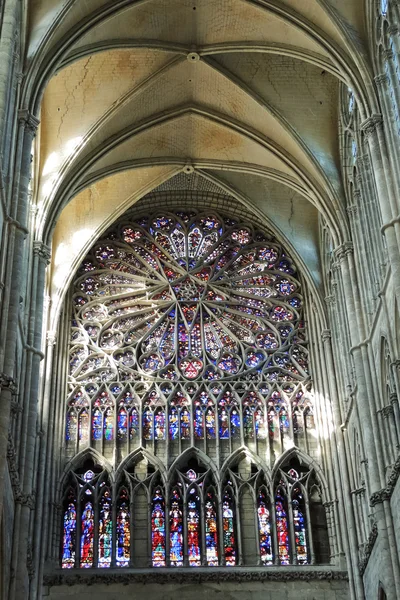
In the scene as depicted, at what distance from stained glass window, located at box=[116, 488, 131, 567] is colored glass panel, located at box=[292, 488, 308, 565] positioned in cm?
383

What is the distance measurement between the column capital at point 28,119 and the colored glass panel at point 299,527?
1066cm

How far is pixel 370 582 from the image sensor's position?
2094 cm

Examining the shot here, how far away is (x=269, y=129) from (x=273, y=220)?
3.56 metres

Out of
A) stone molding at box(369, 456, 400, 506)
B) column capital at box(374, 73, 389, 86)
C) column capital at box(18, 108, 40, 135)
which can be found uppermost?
column capital at box(374, 73, 389, 86)

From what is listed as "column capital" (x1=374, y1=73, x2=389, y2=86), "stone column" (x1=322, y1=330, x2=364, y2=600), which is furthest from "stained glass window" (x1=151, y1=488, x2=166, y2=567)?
"column capital" (x1=374, y1=73, x2=389, y2=86)

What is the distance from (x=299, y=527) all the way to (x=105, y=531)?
4462 millimetres

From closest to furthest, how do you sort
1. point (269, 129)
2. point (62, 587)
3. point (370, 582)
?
point (370, 582) → point (62, 587) → point (269, 129)

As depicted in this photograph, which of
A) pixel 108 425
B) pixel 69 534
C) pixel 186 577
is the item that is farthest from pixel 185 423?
pixel 186 577

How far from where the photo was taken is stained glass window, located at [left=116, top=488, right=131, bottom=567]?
2341cm

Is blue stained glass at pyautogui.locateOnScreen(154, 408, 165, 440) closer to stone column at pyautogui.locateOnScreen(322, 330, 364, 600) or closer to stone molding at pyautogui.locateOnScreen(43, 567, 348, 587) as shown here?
stone molding at pyautogui.locateOnScreen(43, 567, 348, 587)

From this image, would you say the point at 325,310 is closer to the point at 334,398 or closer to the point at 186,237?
the point at 334,398

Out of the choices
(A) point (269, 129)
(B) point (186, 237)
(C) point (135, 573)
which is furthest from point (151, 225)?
(C) point (135, 573)

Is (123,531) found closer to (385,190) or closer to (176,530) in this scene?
(176,530)

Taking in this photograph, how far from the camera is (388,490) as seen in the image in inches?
730
